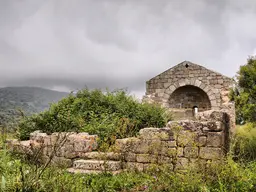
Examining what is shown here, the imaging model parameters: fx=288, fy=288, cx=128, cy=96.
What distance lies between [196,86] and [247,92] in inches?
137

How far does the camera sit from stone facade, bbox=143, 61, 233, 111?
1543 cm

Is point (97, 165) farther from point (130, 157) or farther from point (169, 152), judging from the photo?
point (169, 152)

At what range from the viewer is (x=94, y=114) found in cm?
995

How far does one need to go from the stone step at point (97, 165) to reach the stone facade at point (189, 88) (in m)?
9.41

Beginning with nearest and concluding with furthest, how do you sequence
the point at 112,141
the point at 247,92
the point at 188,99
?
the point at 112,141
the point at 247,92
the point at 188,99

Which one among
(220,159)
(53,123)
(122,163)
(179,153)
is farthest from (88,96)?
(220,159)

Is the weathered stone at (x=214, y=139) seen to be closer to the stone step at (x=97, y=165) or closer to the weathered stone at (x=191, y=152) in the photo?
the weathered stone at (x=191, y=152)

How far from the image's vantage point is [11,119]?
515 cm

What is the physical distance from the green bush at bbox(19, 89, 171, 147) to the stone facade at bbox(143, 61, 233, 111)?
5038 mm

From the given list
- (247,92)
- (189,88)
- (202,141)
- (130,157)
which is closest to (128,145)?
(130,157)

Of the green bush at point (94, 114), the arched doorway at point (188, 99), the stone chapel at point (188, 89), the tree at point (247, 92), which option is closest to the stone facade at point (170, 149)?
the green bush at point (94, 114)

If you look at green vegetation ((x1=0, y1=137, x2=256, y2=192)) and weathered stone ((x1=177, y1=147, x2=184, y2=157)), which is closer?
green vegetation ((x1=0, y1=137, x2=256, y2=192))

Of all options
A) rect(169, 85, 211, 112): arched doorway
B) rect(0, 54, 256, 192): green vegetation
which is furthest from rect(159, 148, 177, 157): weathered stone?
rect(169, 85, 211, 112): arched doorway

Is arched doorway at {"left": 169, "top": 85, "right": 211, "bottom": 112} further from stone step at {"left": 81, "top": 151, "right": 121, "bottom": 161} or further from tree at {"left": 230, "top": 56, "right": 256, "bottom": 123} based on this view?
stone step at {"left": 81, "top": 151, "right": 121, "bottom": 161}
